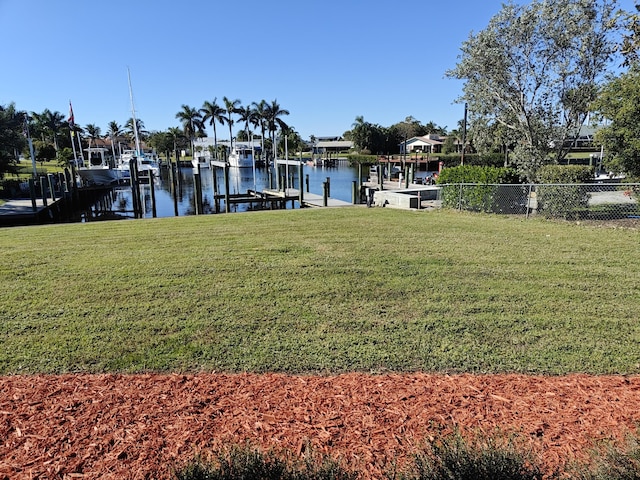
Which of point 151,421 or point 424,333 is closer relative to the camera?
point 151,421

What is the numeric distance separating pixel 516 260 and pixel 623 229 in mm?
4660

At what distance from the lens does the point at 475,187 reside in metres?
14.1

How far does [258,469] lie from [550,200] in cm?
1216

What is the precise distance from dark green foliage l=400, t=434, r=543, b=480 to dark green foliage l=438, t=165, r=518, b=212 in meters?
11.7

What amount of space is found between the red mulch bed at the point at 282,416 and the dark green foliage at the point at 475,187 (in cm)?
1081

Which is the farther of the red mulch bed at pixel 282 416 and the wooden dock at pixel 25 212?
the wooden dock at pixel 25 212

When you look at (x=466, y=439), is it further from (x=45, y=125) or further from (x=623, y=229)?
(x=45, y=125)

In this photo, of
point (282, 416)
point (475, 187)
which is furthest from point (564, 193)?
point (282, 416)

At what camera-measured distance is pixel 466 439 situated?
9.45 ft

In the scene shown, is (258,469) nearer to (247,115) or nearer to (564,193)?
(564,193)

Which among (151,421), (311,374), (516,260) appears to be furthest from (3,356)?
(516,260)

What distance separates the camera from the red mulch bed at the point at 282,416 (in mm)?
2764

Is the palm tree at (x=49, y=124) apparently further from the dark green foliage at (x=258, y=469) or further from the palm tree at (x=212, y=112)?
the dark green foliage at (x=258, y=469)

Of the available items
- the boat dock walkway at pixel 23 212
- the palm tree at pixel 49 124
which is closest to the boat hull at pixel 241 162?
the palm tree at pixel 49 124
